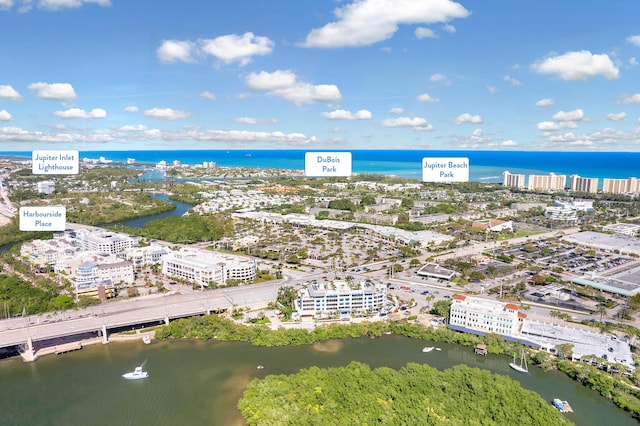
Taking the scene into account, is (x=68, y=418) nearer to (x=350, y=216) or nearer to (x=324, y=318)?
(x=324, y=318)

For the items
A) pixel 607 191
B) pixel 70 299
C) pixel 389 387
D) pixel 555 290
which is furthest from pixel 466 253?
pixel 607 191

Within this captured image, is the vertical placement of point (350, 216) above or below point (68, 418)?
above

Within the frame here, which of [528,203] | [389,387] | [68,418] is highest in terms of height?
[528,203]

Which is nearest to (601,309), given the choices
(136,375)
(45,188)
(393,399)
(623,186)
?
(393,399)

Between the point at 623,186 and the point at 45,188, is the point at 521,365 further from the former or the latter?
the point at 623,186

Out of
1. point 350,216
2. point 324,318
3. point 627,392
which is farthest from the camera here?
point 350,216
